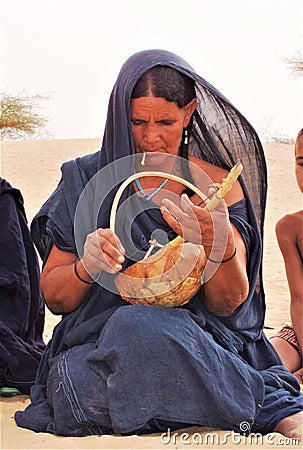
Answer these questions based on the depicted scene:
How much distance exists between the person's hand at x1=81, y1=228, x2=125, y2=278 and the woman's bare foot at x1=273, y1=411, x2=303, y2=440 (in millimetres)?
927

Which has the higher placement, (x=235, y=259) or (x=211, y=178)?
(x=211, y=178)

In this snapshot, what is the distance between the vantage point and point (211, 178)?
3418 mm

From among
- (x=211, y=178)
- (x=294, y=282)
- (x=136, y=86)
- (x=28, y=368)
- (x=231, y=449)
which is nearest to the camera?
(x=231, y=449)

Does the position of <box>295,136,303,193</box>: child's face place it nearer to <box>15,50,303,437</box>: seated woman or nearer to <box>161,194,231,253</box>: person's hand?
<box>15,50,303,437</box>: seated woman

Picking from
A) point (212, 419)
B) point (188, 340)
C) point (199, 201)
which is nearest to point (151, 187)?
point (199, 201)

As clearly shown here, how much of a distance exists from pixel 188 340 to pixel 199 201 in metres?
0.65

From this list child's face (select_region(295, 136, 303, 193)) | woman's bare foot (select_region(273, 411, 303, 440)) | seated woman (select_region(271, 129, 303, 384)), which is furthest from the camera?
child's face (select_region(295, 136, 303, 193))

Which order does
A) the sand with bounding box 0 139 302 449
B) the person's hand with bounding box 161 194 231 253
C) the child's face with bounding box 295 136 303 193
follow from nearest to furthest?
the person's hand with bounding box 161 194 231 253, the sand with bounding box 0 139 302 449, the child's face with bounding box 295 136 303 193

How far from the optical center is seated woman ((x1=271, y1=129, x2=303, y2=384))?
424cm

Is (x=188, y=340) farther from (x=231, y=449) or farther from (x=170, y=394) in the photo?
(x=231, y=449)

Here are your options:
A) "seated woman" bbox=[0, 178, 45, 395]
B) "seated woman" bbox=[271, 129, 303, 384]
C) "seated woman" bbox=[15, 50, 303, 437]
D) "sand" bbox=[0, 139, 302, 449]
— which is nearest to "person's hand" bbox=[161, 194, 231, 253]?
"seated woman" bbox=[15, 50, 303, 437]

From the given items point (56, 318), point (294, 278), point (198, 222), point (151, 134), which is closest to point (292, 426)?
point (198, 222)

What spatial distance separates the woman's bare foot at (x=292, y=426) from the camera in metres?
2.98

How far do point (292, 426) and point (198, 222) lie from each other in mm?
919
